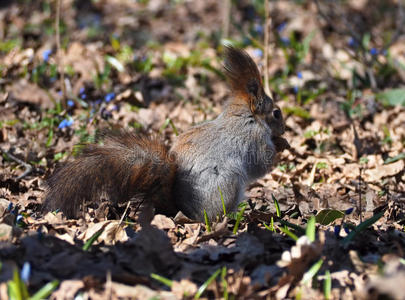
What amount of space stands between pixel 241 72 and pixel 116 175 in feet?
3.91

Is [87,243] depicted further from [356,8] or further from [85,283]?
[356,8]

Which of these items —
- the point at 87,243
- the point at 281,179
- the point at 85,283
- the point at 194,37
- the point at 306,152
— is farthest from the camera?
the point at 194,37

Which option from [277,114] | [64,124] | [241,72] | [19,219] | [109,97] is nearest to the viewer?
[19,219]

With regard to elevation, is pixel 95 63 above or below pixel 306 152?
above

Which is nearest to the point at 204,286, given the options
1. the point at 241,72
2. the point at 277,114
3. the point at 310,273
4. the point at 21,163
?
the point at 310,273

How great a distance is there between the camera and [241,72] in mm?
3688

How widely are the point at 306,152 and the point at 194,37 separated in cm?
317

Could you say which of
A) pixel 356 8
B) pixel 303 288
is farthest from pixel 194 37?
pixel 303 288

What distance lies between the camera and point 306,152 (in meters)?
4.83

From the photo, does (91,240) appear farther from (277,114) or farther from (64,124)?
(64,124)

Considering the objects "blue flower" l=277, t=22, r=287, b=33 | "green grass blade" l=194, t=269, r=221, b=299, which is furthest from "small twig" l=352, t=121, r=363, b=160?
"green grass blade" l=194, t=269, r=221, b=299

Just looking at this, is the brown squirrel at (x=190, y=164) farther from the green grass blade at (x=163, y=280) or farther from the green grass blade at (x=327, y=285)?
the green grass blade at (x=327, y=285)

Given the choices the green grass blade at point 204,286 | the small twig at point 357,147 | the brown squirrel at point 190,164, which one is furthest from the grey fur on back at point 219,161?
the small twig at point 357,147

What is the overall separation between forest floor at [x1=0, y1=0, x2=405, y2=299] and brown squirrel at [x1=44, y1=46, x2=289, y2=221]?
178mm
